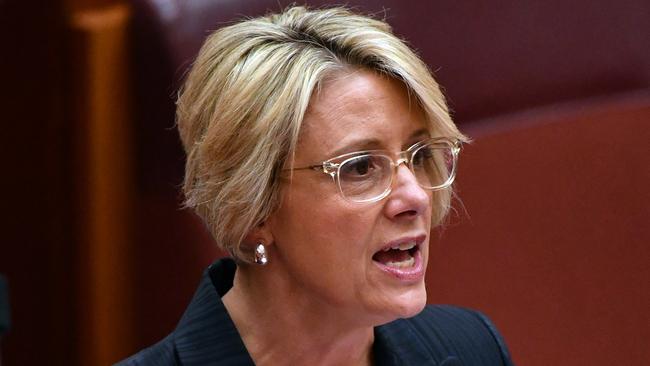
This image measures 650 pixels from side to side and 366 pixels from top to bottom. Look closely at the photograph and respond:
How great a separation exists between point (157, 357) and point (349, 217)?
1.05 ft

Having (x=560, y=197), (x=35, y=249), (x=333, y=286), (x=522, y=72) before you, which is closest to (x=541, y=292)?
(x=560, y=197)

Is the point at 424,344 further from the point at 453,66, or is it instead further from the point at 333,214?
the point at 453,66

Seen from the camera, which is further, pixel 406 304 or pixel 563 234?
pixel 563 234

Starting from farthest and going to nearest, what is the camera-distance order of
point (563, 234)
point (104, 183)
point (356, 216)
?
point (104, 183), point (563, 234), point (356, 216)

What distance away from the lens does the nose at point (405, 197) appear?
1368mm

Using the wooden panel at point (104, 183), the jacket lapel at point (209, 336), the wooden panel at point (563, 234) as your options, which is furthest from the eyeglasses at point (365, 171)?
the wooden panel at point (104, 183)

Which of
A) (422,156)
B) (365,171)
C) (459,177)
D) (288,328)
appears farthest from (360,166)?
(459,177)

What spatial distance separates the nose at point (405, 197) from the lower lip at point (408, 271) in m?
0.06

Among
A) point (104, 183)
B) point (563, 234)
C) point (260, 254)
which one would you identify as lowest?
point (104, 183)

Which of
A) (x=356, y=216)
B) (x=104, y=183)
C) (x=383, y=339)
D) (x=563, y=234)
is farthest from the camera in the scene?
(x=104, y=183)

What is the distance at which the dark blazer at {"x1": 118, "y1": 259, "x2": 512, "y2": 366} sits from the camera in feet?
4.68

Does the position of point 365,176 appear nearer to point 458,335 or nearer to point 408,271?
point 408,271

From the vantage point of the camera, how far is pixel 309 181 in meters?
1.38

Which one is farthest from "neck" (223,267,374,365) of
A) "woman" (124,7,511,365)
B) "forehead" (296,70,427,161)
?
"forehead" (296,70,427,161)
